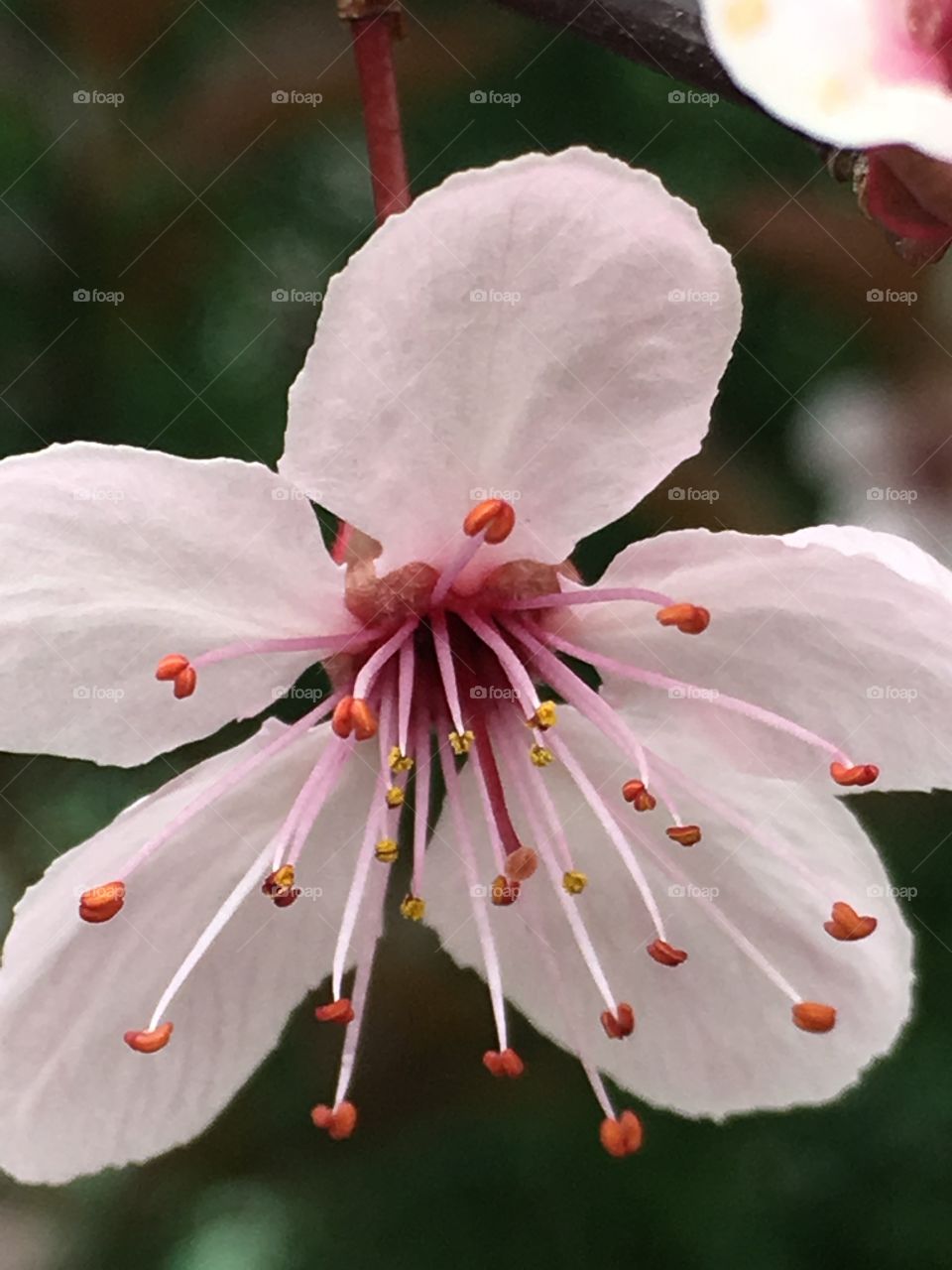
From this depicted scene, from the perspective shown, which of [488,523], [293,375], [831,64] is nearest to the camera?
[831,64]

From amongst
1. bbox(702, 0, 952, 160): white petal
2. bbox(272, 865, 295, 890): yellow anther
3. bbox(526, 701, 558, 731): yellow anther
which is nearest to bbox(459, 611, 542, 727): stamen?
bbox(526, 701, 558, 731): yellow anther

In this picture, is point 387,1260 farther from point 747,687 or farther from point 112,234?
point 112,234

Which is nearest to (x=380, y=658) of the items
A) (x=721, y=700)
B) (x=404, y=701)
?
(x=404, y=701)

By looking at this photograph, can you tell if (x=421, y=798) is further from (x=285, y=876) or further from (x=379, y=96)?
(x=379, y=96)

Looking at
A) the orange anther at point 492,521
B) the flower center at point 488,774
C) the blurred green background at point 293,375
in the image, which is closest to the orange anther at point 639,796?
the flower center at point 488,774

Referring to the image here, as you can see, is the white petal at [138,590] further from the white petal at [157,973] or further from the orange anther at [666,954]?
the orange anther at [666,954]

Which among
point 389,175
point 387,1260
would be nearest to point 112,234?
point 389,175
